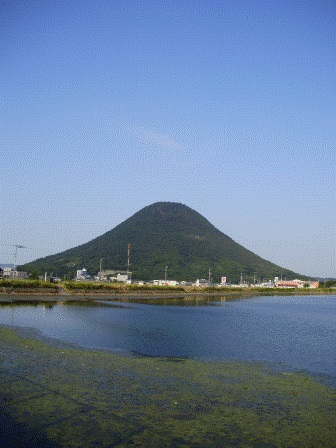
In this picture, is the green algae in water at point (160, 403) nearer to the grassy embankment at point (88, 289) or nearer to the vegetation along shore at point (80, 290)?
the vegetation along shore at point (80, 290)

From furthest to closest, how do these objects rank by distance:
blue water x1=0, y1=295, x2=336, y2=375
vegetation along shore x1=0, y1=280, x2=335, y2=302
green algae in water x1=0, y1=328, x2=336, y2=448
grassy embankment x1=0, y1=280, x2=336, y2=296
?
grassy embankment x1=0, y1=280, x2=336, y2=296 → vegetation along shore x1=0, y1=280, x2=335, y2=302 → blue water x1=0, y1=295, x2=336, y2=375 → green algae in water x1=0, y1=328, x2=336, y2=448

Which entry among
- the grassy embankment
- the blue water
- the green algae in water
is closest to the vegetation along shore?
the grassy embankment

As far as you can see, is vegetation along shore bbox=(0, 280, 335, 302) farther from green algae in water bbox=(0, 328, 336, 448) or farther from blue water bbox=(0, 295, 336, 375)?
green algae in water bbox=(0, 328, 336, 448)

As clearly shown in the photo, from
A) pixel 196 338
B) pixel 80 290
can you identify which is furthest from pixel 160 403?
pixel 80 290

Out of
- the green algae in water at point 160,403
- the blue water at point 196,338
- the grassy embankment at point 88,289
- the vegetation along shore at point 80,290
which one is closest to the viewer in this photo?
the green algae in water at point 160,403

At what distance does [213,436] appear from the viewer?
992 cm

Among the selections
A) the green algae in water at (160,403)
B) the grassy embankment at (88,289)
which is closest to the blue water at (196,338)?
the green algae in water at (160,403)

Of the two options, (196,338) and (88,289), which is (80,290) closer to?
(88,289)

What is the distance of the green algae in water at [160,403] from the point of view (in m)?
9.80

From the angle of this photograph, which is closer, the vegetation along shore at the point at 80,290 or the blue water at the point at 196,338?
the blue water at the point at 196,338

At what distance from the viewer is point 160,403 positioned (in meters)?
12.2

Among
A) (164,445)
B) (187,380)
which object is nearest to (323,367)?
(187,380)

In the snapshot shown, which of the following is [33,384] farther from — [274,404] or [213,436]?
[274,404]

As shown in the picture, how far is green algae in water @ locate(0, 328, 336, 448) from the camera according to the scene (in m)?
9.80
